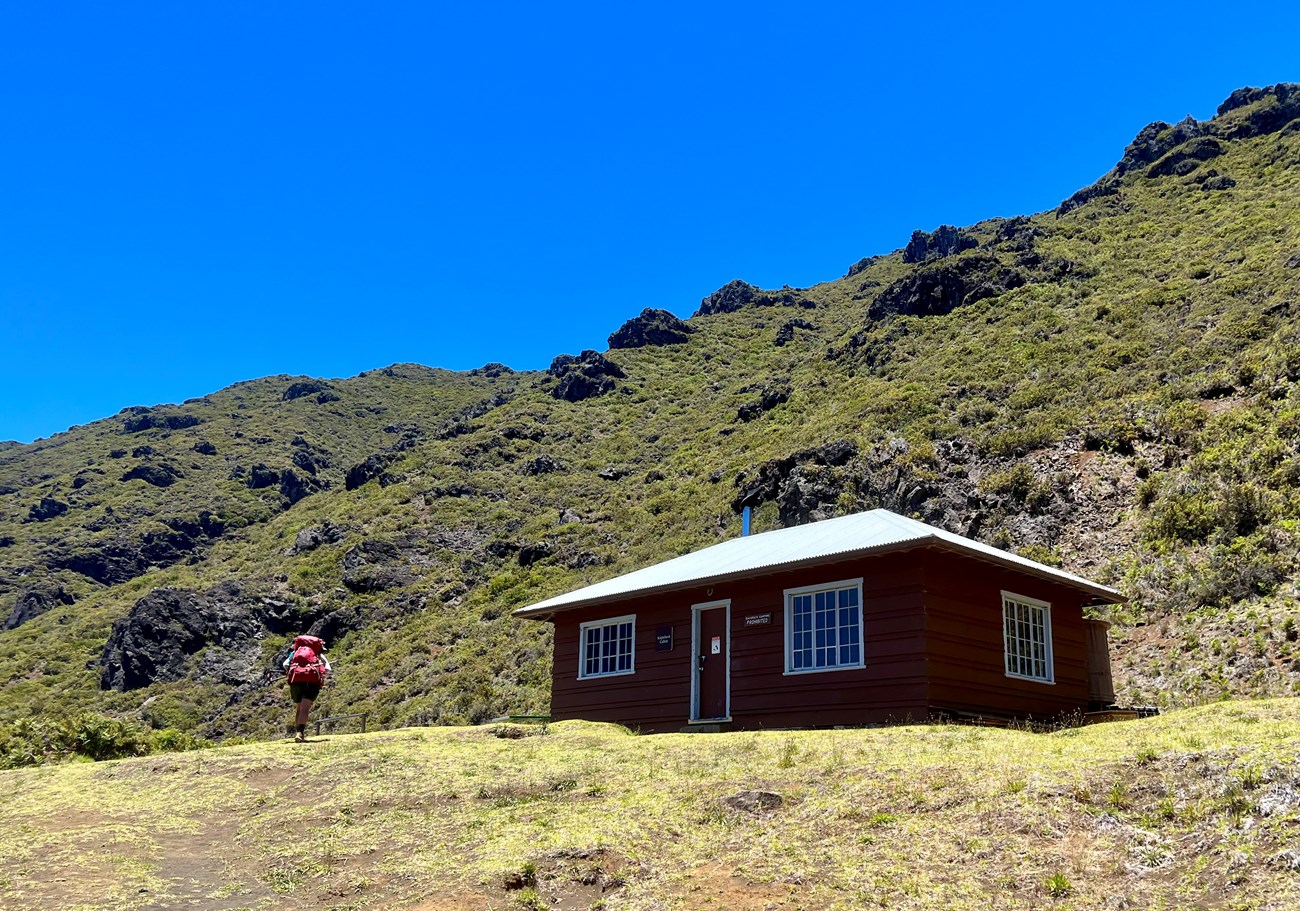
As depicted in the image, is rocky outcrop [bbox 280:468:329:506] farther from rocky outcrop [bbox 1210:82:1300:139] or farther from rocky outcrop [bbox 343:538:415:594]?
rocky outcrop [bbox 1210:82:1300:139]

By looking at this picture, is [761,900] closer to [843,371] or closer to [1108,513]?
[1108,513]

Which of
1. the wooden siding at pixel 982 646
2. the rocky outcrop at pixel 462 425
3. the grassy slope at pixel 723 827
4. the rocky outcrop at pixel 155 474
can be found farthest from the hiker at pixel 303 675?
the rocky outcrop at pixel 155 474

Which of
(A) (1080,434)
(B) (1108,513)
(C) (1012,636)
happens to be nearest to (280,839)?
(C) (1012,636)

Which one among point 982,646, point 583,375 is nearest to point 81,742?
point 982,646

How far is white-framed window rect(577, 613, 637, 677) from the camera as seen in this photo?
869 inches

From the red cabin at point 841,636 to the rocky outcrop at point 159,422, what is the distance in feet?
289

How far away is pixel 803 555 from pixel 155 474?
261 feet

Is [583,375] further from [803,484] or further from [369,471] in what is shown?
[803,484]

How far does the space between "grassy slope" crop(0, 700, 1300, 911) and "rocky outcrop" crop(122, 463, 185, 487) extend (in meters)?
75.5

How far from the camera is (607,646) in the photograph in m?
22.6

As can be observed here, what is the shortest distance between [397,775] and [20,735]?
34.9 feet

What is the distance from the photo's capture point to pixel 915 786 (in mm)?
10781

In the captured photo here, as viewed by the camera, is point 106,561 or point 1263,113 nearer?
point 1263,113

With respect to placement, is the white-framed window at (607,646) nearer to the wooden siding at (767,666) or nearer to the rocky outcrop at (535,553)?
the wooden siding at (767,666)
